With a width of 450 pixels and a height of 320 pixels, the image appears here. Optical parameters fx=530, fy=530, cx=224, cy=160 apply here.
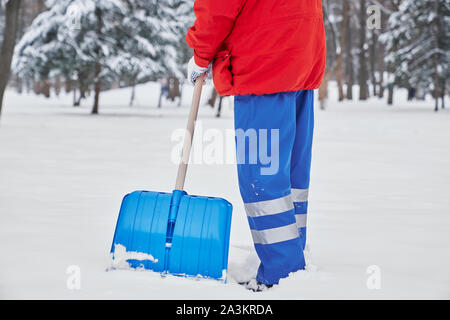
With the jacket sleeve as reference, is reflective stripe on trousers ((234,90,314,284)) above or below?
below

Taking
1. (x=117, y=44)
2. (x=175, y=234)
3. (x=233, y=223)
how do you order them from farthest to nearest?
(x=117, y=44) < (x=233, y=223) < (x=175, y=234)

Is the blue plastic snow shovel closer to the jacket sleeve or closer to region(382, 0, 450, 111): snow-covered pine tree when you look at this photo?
the jacket sleeve

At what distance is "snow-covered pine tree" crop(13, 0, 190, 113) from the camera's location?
15.5 meters

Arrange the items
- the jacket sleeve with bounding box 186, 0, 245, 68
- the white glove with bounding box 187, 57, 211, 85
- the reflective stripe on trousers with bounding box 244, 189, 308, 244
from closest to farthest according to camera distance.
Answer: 1. the jacket sleeve with bounding box 186, 0, 245, 68
2. the reflective stripe on trousers with bounding box 244, 189, 308, 244
3. the white glove with bounding box 187, 57, 211, 85

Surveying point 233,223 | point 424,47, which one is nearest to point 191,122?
point 233,223

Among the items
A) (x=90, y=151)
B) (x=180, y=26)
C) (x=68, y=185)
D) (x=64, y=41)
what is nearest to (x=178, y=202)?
(x=68, y=185)

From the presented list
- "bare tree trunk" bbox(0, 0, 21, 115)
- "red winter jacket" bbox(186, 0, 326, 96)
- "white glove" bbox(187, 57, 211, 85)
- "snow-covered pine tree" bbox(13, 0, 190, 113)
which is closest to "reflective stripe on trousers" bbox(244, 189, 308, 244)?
"red winter jacket" bbox(186, 0, 326, 96)

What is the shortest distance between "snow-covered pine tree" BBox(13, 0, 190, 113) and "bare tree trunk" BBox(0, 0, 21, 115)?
25.4ft

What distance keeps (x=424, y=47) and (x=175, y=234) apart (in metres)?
19.4

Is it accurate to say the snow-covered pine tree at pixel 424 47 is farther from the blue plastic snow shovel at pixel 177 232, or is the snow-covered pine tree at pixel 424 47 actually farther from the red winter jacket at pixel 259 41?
the blue plastic snow shovel at pixel 177 232

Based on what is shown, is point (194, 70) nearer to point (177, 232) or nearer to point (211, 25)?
point (211, 25)

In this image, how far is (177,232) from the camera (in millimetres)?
2330

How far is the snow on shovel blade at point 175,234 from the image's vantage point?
2293 millimetres

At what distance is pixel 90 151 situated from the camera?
7266 millimetres
